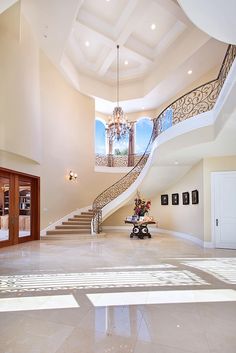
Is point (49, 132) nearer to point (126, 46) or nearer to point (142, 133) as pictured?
point (126, 46)

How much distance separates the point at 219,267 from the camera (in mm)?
5117

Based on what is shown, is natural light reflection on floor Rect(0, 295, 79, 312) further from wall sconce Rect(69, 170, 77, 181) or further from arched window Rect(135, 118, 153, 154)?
arched window Rect(135, 118, 153, 154)

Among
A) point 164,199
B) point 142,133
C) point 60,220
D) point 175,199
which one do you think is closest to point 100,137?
point 142,133

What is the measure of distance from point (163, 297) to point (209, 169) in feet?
17.8

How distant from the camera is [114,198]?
454 inches

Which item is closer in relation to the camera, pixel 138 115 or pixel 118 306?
pixel 118 306

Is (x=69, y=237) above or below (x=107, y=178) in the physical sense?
below

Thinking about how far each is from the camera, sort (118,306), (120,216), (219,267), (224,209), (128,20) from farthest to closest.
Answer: (120,216), (128,20), (224,209), (219,267), (118,306)

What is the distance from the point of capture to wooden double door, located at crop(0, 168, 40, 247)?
317 inches

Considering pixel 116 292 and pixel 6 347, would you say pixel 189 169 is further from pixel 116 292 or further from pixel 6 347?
pixel 6 347

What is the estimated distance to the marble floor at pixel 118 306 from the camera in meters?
2.29

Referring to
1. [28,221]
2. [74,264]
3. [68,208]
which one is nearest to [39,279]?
[74,264]

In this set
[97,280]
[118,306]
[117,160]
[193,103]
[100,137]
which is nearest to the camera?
[118,306]

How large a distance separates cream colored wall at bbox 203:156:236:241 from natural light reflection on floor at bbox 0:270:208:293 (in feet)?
11.1
